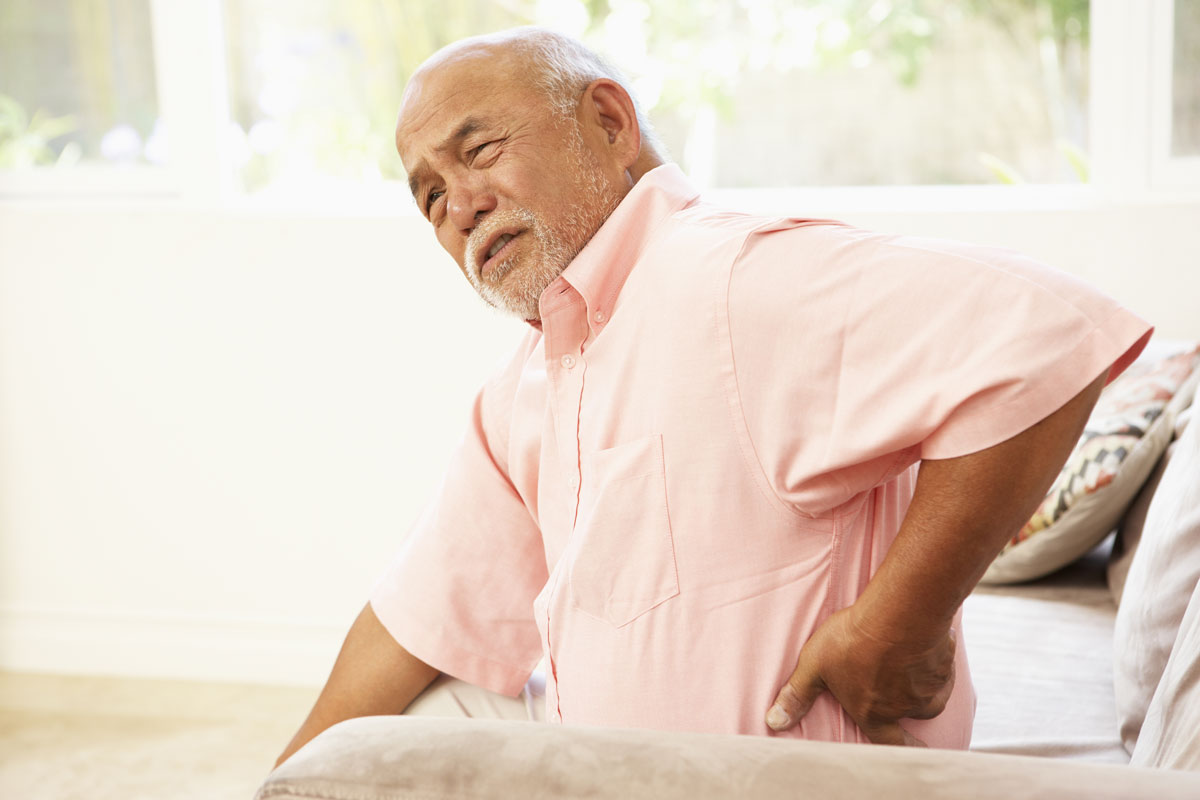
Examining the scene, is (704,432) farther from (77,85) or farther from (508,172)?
(77,85)

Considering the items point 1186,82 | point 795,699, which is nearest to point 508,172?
point 795,699

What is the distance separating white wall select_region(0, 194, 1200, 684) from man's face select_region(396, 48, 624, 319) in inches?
57.1

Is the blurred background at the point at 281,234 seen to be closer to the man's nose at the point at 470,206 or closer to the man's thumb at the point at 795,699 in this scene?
the man's nose at the point at 470,206

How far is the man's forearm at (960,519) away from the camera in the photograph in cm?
89

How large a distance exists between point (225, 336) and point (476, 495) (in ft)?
5.71

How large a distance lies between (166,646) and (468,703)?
1964 millimetres

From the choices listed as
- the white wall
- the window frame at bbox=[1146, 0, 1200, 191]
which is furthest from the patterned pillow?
A: the white wall

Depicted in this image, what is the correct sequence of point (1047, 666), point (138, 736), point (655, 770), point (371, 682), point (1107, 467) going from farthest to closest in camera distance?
point (138, 736), point (1107, 467), point (1047, 666), point (371, 682), point (655, 770)

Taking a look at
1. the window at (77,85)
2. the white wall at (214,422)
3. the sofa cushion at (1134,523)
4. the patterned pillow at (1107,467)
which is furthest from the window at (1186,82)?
the window at (77,85)

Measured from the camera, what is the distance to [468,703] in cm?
138

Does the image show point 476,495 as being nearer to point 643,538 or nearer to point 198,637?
point 643,538

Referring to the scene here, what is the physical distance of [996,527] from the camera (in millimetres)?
922

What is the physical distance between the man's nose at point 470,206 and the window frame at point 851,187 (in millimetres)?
1466

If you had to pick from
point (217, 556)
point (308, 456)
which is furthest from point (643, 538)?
point (217, 556)
